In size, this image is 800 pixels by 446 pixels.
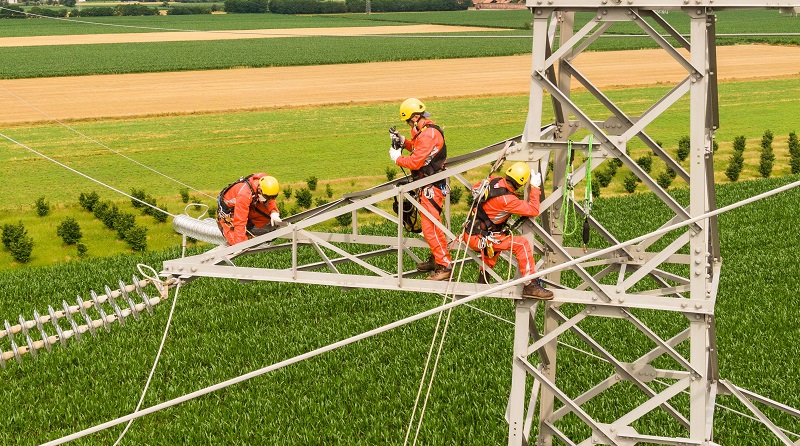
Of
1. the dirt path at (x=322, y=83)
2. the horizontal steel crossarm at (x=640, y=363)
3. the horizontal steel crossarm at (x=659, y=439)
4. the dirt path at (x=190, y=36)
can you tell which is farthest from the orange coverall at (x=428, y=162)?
the dirt path at (x=190, y=36)

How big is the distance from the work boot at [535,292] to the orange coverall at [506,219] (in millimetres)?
267

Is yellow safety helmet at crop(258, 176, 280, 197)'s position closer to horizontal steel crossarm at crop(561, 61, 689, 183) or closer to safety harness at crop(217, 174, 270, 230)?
safety harness at crop(217, 174, 270, 230)

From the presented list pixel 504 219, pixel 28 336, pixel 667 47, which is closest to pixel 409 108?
pixel 504 219

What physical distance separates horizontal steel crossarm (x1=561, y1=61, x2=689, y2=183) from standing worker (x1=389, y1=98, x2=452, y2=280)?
6.57 ft

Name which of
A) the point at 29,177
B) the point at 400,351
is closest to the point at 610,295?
the point at 400,351

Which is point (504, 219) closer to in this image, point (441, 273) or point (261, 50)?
point (441, 273)

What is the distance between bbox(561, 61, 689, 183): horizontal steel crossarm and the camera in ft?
38.5

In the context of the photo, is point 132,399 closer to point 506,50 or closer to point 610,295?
point 610,295

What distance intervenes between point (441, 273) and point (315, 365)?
25.7ft

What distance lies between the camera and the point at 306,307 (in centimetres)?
2452

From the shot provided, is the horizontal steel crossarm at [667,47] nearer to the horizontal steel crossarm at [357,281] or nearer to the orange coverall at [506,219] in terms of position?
the orange coverall at [506,219]

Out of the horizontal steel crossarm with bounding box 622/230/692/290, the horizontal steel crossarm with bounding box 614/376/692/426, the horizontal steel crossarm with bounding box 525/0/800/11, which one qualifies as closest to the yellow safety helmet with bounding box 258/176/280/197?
the horizontal steel crossarm with bounding box 525/0/800/11

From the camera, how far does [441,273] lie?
1352 cm

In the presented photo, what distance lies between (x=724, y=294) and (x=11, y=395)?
51.7 ft
